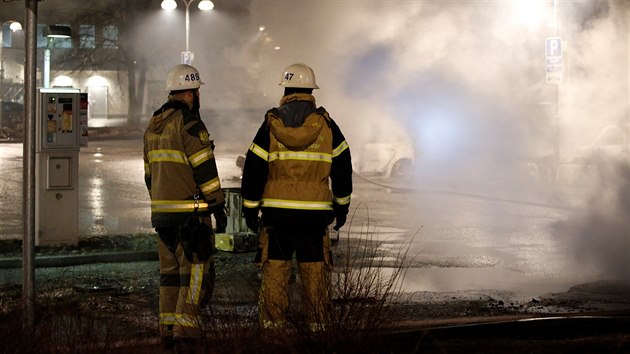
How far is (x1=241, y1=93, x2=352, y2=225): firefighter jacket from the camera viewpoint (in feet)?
16.7

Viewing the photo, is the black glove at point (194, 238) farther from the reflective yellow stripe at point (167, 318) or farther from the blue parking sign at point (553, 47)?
the blue parking sign at point (553, 47)

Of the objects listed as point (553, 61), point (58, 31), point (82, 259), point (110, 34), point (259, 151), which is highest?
point (110, 34)

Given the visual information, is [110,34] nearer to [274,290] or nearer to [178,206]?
[178,206]

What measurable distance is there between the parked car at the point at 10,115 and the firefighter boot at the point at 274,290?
2883 cm

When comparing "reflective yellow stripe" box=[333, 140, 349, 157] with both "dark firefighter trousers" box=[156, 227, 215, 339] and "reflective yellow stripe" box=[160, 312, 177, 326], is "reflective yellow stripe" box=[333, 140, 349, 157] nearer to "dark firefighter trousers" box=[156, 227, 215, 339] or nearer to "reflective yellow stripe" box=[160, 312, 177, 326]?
"dark firefighter trousers" box=[156, 227, 215, 339]

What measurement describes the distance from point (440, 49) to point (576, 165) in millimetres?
3717

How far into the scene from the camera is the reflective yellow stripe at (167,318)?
5.20m

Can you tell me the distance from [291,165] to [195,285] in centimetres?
88

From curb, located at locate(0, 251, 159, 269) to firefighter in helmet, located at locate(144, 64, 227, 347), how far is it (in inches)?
124

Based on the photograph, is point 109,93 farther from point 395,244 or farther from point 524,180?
point 395,244

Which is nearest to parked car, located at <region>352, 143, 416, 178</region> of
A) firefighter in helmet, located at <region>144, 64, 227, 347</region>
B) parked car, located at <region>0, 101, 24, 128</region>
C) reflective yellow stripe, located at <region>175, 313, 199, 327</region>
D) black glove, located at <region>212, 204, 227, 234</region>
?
black glove, located at <region>212, 204, 227, 234</region>

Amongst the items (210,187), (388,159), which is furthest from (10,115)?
(210,187)

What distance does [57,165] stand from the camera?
8.80 m

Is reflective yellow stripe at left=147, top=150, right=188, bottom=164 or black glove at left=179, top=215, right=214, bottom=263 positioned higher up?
reflective yellow stripe at left=147, top=150, right=188, bottom=164
